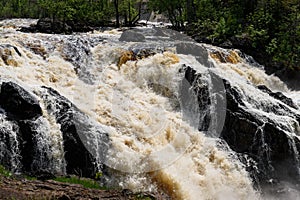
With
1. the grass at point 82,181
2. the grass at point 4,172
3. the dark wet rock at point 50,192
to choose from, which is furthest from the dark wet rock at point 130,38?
the dark wet rock at point 50,192

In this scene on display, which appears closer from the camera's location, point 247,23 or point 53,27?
point 53,27

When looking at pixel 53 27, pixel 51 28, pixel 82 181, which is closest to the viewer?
pixel 82 181

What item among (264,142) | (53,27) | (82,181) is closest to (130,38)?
(53,27)

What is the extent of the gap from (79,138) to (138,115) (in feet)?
9.55

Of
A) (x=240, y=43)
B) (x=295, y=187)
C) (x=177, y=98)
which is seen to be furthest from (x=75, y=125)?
(x=240, y=43)

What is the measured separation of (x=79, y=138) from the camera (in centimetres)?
988

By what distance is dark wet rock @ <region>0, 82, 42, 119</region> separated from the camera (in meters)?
9.79

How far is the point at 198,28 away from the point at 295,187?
48.9ft

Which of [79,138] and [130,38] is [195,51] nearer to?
[130,38]

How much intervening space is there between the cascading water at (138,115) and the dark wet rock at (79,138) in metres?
0.03

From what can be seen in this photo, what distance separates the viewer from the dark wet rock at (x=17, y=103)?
9789 mm

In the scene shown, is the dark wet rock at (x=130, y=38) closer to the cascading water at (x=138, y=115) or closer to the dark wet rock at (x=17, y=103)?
the cascading water at (x=138, y=115)

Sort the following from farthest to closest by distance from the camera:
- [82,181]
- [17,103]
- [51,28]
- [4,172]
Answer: [51,28] → [17,103] → [82,181] → [4,172]

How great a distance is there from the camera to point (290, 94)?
60.7 feet
